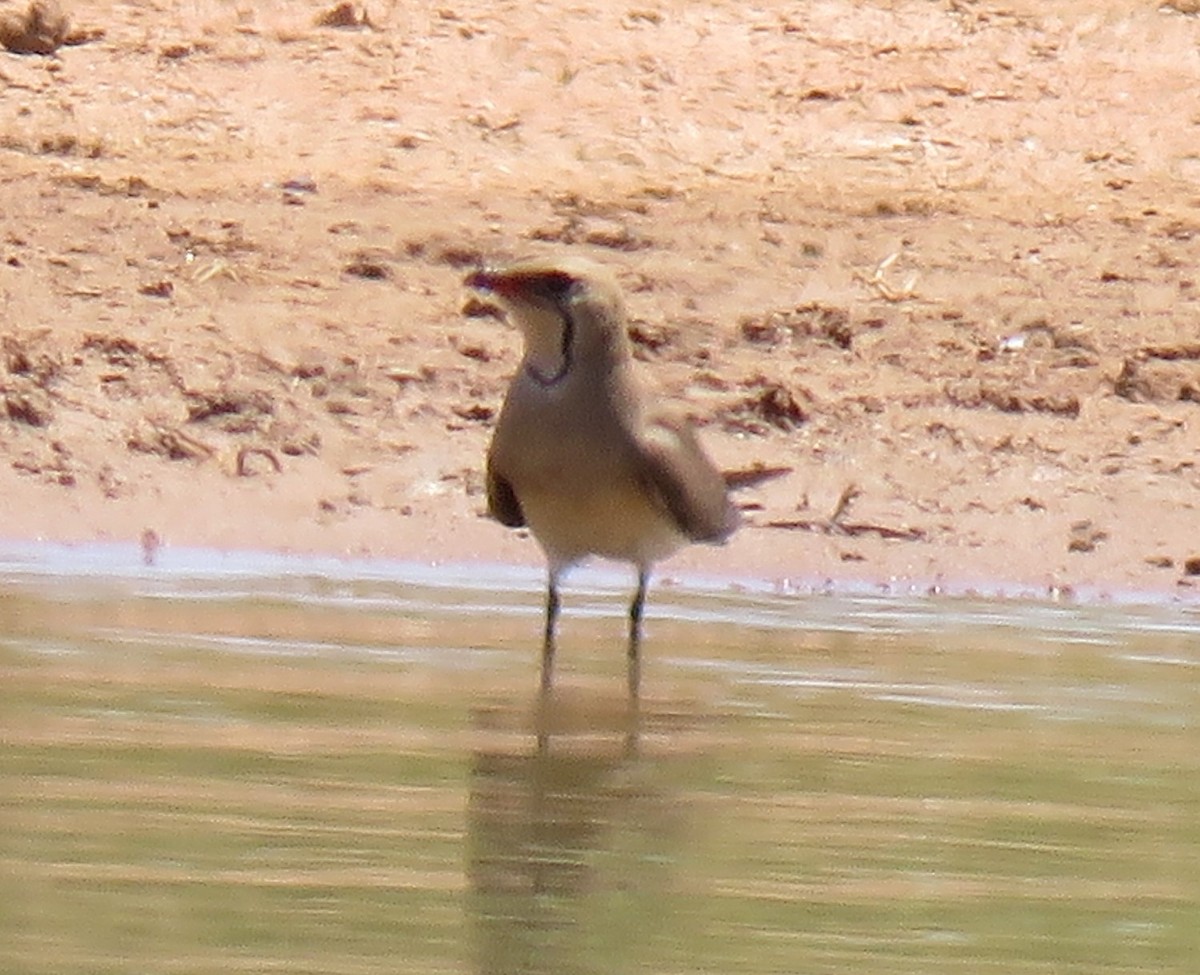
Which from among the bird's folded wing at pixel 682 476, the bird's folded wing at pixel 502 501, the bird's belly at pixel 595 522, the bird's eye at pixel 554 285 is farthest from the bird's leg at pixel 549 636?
the bird's eye at pixel 554 285

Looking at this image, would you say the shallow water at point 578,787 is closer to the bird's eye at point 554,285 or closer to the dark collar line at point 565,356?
the dark collar line at point 565,356

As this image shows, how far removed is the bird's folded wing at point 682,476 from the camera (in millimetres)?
9297

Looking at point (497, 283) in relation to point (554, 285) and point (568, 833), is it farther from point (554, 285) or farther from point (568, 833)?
point (568, 833)

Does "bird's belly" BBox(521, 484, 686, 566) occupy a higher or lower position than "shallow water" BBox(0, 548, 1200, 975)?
higher

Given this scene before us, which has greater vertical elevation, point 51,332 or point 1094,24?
point 1094,24

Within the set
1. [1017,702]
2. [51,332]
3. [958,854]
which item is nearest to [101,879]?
[958,854]

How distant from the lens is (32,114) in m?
14.6

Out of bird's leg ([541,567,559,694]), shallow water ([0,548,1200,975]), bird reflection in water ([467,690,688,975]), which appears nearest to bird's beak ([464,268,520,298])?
bird's leg ([541,567,559,694])

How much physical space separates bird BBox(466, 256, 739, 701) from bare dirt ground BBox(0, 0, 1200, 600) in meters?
1.40

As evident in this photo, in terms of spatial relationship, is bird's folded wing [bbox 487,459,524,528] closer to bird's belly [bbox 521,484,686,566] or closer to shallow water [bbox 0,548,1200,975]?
bird's belly [bbox 521,484,686,566]

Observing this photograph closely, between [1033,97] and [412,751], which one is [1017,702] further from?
[1033,97]

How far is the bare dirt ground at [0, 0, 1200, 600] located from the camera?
1118 centimetres

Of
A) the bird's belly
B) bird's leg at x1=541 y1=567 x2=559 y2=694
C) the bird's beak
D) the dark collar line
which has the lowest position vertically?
bird's leg at x1=541 y1=567 x2=559 y2=694

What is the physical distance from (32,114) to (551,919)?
9958 mm
